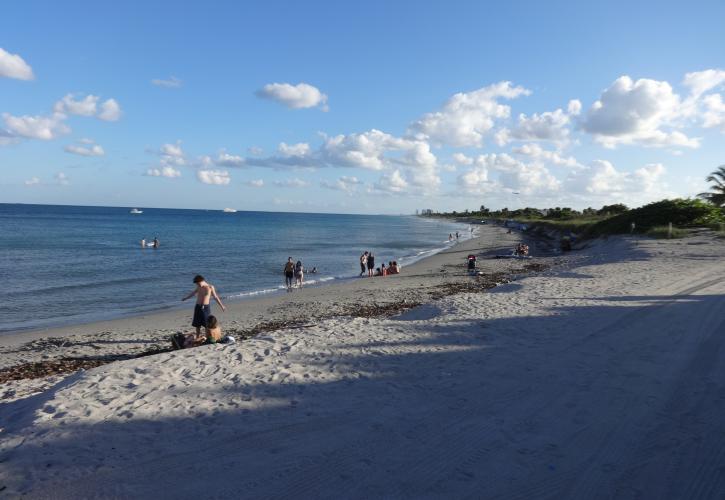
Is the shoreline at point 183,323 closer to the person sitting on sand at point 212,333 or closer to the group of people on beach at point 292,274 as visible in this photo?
the group of people on beach at point 292,274

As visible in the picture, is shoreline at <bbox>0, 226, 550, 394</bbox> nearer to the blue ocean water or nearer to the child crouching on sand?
the child crouching on sand

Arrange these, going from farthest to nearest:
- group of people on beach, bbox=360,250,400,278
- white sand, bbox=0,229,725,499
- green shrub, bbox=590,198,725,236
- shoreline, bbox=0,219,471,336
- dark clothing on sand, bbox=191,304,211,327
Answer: green shrub, bbox=590,198,725,236 → group of people on beach, bbox=360,250,400,278 → shoreline, bbox=0,219,471,336 → dark clothing on sand, bbox=191,304,211,327 → white sand, bbox=0,229,725,499

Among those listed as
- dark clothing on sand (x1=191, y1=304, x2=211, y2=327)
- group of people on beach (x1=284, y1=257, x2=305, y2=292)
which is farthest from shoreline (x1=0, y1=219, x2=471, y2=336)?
dark clothing on sand (x1=191, y1=304, x2=211, y2=327)

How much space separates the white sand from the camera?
13.4 ft

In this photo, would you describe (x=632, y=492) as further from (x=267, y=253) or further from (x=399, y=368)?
(x=267, y=253)

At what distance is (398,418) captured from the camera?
538 centimetres

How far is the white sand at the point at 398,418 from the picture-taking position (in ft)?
13.4

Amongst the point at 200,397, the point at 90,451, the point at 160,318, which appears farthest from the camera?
the point at 160,318

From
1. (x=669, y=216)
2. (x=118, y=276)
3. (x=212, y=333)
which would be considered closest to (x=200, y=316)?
(x=212, y=333)

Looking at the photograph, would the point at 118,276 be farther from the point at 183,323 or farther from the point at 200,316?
the point at 200,316

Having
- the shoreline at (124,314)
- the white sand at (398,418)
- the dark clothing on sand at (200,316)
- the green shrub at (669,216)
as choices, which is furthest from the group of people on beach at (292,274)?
the green shrub at (669,216)

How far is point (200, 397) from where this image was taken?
19.7 feet

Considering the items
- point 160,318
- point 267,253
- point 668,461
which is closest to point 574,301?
point 668,461

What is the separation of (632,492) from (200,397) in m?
4.96
